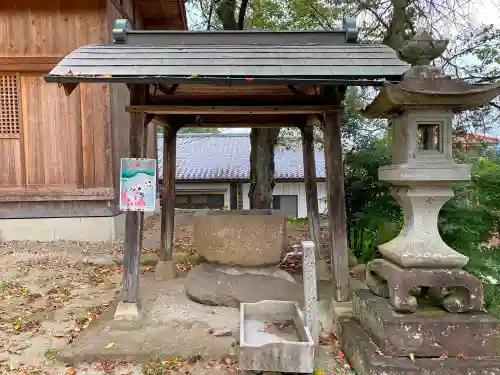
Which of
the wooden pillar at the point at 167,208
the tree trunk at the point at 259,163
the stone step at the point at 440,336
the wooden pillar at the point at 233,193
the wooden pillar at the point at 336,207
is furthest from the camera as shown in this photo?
the wooden pillar at the point at 233,193

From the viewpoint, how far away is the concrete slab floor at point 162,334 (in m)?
4.02

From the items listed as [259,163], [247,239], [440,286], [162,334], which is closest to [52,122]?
[259,163]

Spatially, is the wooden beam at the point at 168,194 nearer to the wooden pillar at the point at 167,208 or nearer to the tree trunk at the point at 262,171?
the wooden pillar at the point at 167,208

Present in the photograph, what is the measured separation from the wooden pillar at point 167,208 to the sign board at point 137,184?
178cm

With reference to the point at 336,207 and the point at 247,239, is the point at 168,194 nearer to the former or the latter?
the point at 247,239

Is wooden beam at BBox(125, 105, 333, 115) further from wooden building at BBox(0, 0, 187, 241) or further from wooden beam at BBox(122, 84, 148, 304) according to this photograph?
wooden building at BBox(0, 0, 187, 241)

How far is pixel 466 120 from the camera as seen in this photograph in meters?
8.99

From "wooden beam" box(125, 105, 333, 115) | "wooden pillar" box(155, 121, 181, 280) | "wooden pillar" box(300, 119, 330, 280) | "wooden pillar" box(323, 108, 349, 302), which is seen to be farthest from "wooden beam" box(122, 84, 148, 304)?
"wooden pillar" box(300, 119, 330, 280)

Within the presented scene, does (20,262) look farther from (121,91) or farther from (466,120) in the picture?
(466,120)

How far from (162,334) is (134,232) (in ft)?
4.07

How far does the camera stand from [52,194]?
28.1 ft

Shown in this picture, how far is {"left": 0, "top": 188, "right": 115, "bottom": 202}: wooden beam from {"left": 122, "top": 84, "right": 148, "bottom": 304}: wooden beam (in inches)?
164

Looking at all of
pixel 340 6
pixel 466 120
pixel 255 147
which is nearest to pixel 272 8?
pixel 340 6

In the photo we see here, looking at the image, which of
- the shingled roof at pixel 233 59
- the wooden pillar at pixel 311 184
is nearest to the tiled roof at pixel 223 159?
the wooden pillar at pixel 311 184
